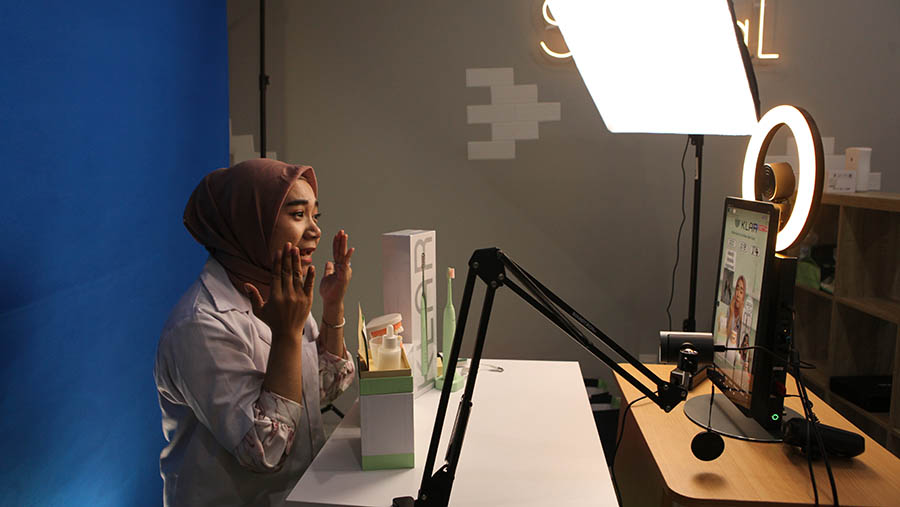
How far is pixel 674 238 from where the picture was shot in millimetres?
2961

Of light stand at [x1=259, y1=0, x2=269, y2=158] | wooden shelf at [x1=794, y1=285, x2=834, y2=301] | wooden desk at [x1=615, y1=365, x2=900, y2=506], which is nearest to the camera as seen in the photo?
wooden desk at [x1=615, y1=365, x2=900, y2=506]

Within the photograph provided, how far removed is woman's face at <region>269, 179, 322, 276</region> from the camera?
1.44 m

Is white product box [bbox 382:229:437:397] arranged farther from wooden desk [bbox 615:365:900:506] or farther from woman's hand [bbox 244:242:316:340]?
wooden desk [bbox 615:365:900:506]

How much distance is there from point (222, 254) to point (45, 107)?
27.8 inches

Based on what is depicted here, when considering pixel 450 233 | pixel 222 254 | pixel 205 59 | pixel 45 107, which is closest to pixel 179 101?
pixel 205 59

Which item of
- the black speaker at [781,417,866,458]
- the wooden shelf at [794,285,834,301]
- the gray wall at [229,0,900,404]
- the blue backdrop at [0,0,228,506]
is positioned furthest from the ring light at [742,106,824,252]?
the blue backdrop at [0,0,228,506]

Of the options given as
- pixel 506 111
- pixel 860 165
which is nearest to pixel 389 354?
pixel 506 111

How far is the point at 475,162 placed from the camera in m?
3.02

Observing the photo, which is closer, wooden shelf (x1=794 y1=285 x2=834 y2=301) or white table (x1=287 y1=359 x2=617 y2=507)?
white table (x1=287 y1=359 x2=617 y2=507)

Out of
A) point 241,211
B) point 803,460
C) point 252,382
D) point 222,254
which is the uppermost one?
point 241,211

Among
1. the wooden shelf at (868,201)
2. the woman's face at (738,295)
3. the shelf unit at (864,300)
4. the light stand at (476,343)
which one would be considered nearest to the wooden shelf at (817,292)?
the shelf unit at (864,300)

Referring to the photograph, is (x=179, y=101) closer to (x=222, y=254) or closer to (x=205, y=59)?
(x=205, y=59)

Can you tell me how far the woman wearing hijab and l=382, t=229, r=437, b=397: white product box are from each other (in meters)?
0.11

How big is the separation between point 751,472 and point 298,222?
1.07 meters
